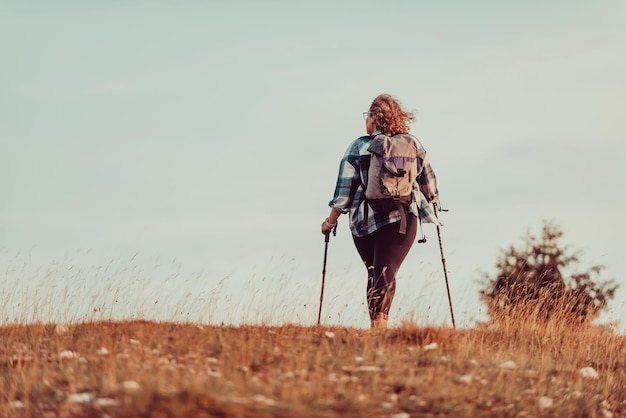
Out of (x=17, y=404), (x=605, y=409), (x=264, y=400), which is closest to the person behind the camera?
(x=264, y=400)

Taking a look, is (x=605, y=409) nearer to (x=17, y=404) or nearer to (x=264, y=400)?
(x=264, y=400)

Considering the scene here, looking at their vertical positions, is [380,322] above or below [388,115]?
below

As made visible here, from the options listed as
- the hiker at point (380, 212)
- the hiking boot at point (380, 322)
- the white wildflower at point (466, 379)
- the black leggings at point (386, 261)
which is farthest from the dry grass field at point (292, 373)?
the hiker at point (380, 212)

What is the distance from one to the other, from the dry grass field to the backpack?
178cm

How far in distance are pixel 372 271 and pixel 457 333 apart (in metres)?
1.45

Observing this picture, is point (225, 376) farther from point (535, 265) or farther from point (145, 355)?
point (535, 265)

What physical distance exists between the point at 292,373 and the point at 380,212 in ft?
13.4

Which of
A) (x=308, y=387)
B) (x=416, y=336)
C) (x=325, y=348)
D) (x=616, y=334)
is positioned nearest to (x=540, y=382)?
(x=416, y=336)

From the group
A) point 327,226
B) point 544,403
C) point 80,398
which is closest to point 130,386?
point 80,398

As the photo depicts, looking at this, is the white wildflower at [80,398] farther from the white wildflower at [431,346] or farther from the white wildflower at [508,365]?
the white wildflower at [508,365]

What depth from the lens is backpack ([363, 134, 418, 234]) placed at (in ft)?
36.0

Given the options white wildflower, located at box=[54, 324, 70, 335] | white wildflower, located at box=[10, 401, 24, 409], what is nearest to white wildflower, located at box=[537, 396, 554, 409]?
white wildflower, located at box=[10, 401, 24, 409]

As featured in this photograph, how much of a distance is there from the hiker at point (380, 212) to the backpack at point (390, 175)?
50 millimetres

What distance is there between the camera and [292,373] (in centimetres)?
757
